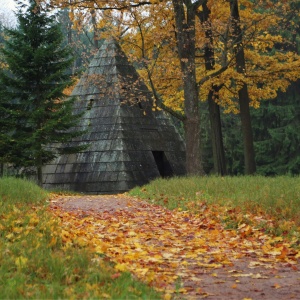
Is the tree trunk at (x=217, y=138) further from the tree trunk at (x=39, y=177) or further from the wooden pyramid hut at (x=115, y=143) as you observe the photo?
the tree trunk at (x=39, y=177)

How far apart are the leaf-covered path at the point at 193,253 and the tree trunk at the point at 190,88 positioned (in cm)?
802

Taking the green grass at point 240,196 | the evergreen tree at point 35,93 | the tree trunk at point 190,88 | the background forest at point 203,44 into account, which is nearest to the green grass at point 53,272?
the green grass at point 240,196

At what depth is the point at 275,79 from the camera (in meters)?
21.9

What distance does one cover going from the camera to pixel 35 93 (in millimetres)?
22859

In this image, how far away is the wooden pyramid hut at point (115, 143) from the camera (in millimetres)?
22109

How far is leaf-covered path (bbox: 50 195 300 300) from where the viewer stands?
572 cm

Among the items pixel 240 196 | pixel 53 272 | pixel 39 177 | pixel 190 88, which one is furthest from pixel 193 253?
pixel 39 177

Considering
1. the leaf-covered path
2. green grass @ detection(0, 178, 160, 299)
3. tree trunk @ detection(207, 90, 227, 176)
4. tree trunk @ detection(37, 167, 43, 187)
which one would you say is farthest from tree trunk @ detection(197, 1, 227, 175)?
green grass @ detection(0, 178, 160, 299)

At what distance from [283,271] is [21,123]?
681 inches

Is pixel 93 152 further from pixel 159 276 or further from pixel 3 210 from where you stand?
pixel 159 276

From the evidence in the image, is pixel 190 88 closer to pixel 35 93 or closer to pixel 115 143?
pixel 115 143

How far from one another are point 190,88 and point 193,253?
12.3m

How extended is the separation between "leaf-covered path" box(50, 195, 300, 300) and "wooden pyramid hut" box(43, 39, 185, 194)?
34.7 feet

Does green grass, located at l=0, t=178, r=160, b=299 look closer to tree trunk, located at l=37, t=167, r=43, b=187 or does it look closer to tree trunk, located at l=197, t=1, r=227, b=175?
tree trunk, located at l=197, t=1, r=227, b=175
